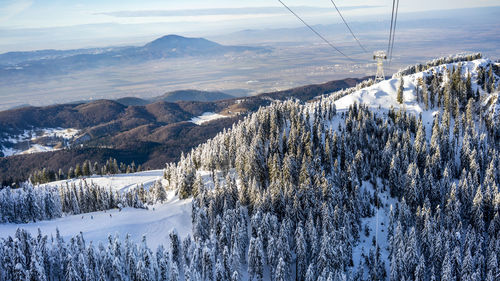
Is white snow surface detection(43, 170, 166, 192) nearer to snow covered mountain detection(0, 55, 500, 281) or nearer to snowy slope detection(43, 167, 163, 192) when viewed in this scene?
snowy slope detection(43, 167, 163, 192)

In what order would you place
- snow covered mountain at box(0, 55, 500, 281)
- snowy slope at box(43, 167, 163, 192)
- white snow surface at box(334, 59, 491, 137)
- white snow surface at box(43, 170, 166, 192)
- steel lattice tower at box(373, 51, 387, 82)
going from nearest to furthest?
snow covered mountain at box(0, 55, 500, 281), white snow surface at box(43, 170, 166, 192), snowy slope at box(43, 167, 163, 192), white snow surface at box(334, 59, 491, 137), steel lattice tower at box(373, 51, 387, 82)

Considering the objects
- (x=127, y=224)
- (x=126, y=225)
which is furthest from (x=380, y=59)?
(x=126, y=225)

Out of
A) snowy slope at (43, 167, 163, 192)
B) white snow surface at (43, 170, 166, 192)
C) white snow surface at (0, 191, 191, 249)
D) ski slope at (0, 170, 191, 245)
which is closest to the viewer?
white snow surface at (0, 191, 191, 249)

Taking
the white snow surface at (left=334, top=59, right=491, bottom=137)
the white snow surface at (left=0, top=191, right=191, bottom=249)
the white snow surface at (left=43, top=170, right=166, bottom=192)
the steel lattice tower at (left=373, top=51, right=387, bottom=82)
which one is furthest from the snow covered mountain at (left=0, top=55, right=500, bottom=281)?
the steel lattice tower at (left=373, top=51, right=387, bottom=82)

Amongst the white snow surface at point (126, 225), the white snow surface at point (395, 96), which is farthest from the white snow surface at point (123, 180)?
the white snow surface at point (395, 96)

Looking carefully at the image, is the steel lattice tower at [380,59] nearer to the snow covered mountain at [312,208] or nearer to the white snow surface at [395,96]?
the white snow surface at [395,96]

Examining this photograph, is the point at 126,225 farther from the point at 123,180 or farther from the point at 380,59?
the point at 380,59

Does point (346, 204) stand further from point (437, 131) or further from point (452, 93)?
point (452, 93)
